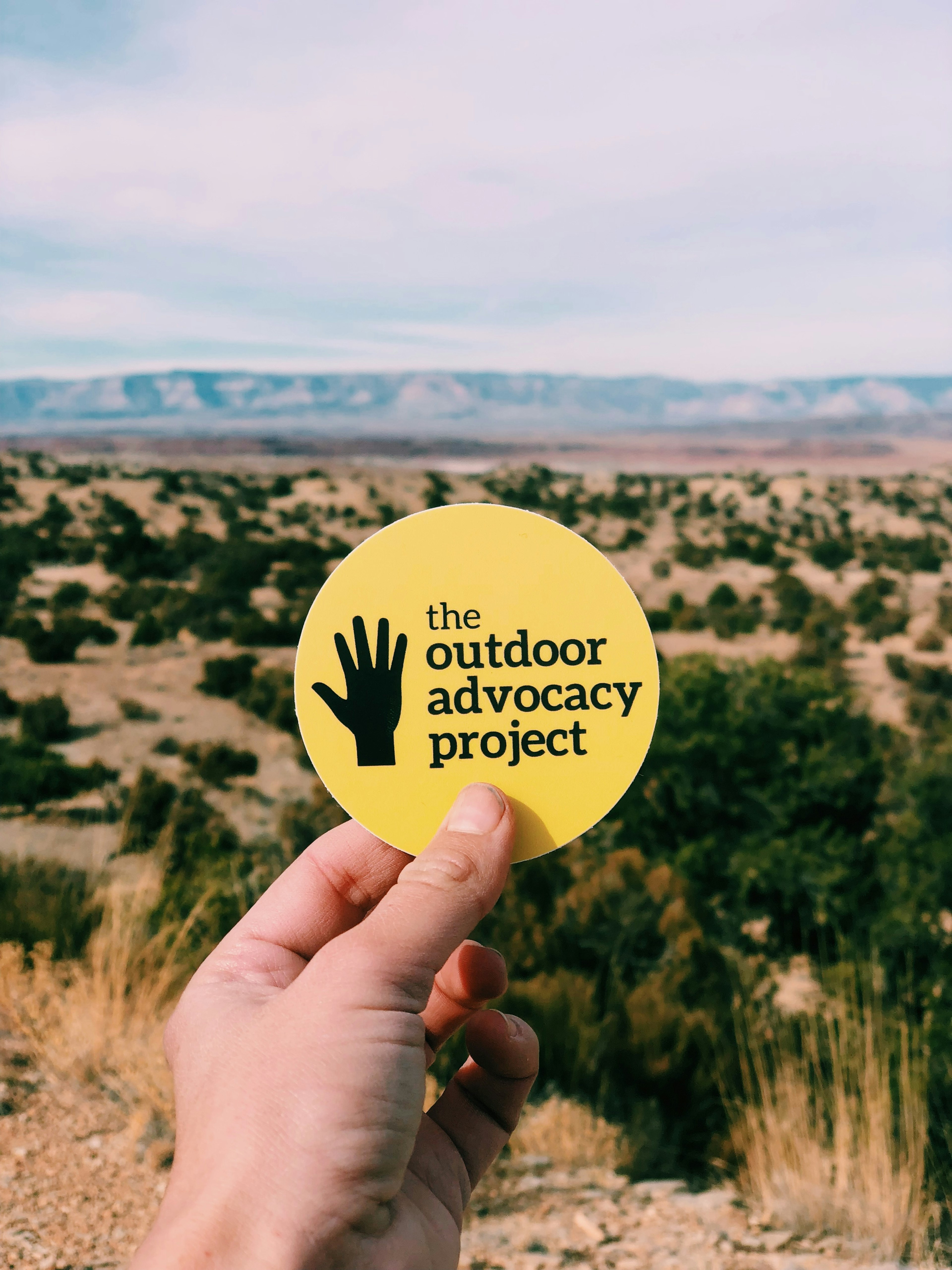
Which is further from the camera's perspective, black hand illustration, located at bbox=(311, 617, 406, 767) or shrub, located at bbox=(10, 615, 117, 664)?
shrub, located at bbox=(10, 615, 117, 664)

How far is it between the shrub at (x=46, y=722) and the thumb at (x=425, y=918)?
15.1 metres

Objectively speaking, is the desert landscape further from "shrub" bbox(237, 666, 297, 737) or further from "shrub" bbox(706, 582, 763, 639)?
"shrub" bbox(706, 582, 763, 639)

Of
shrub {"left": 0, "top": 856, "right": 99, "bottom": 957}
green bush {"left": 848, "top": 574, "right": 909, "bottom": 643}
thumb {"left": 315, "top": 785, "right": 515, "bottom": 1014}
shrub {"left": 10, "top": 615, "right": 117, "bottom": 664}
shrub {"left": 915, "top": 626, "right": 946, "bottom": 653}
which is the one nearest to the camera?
thumb {"left": 315, "top": 785, "right": 515, "bottom": 1014}

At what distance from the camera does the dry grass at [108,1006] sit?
15.3ft

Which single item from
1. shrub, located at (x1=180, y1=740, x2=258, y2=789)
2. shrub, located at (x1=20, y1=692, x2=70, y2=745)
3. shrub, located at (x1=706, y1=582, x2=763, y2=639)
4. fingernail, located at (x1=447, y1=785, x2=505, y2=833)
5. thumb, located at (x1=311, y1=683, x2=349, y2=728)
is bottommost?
shrub, located at (x1=180, y1=740, x2=258, y2=789)

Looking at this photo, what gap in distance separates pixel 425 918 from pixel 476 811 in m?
0.34

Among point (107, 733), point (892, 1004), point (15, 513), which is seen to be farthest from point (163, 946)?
point (15, 513)

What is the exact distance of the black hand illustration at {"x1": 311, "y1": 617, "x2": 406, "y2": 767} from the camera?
2383 mm

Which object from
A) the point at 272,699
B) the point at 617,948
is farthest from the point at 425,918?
the point at 272,699

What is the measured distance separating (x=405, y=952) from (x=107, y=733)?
51.2 ft

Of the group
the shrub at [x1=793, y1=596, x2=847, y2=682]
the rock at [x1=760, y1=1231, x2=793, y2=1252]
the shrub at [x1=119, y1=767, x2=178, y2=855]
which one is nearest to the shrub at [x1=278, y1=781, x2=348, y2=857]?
the shrub at [x1=119, y1=767, x2=178, y2=855]

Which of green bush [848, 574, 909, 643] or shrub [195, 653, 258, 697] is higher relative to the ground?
green bush [848, 574, 909, 643]

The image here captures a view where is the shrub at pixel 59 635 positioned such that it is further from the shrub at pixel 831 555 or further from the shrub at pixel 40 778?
the shrub at pixel 831 555

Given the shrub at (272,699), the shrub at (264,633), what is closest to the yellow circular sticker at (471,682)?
the shrub at (272,699)
